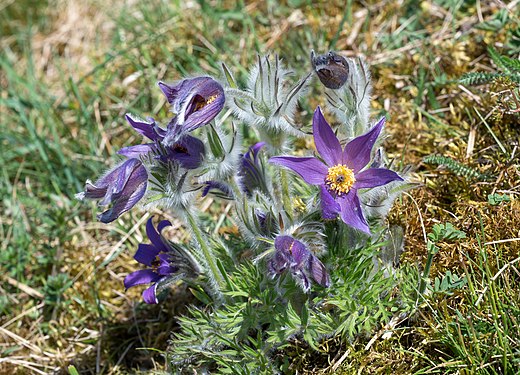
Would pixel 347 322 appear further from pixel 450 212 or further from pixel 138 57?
pixel 138 57

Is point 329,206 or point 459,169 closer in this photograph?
point 329,206

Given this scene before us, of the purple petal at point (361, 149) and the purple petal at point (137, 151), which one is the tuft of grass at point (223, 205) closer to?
the purple petal at point (361, 149)

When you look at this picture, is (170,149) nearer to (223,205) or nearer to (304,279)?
(304,279)

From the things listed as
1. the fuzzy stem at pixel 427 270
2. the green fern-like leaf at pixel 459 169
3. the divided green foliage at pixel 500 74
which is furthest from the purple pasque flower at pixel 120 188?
the divided green foliage at pixel 500 74

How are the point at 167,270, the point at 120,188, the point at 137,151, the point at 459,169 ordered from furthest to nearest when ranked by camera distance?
the point at 459,169, the point at 167,270, the point at 137,151, the point at 120,188

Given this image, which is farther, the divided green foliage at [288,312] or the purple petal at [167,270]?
the purple petal at [167,270]

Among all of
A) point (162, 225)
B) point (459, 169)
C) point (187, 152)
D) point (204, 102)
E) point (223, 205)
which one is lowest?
point (223, 205)

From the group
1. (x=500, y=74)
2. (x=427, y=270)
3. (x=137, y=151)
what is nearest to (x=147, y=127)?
(x=137, y=151)
